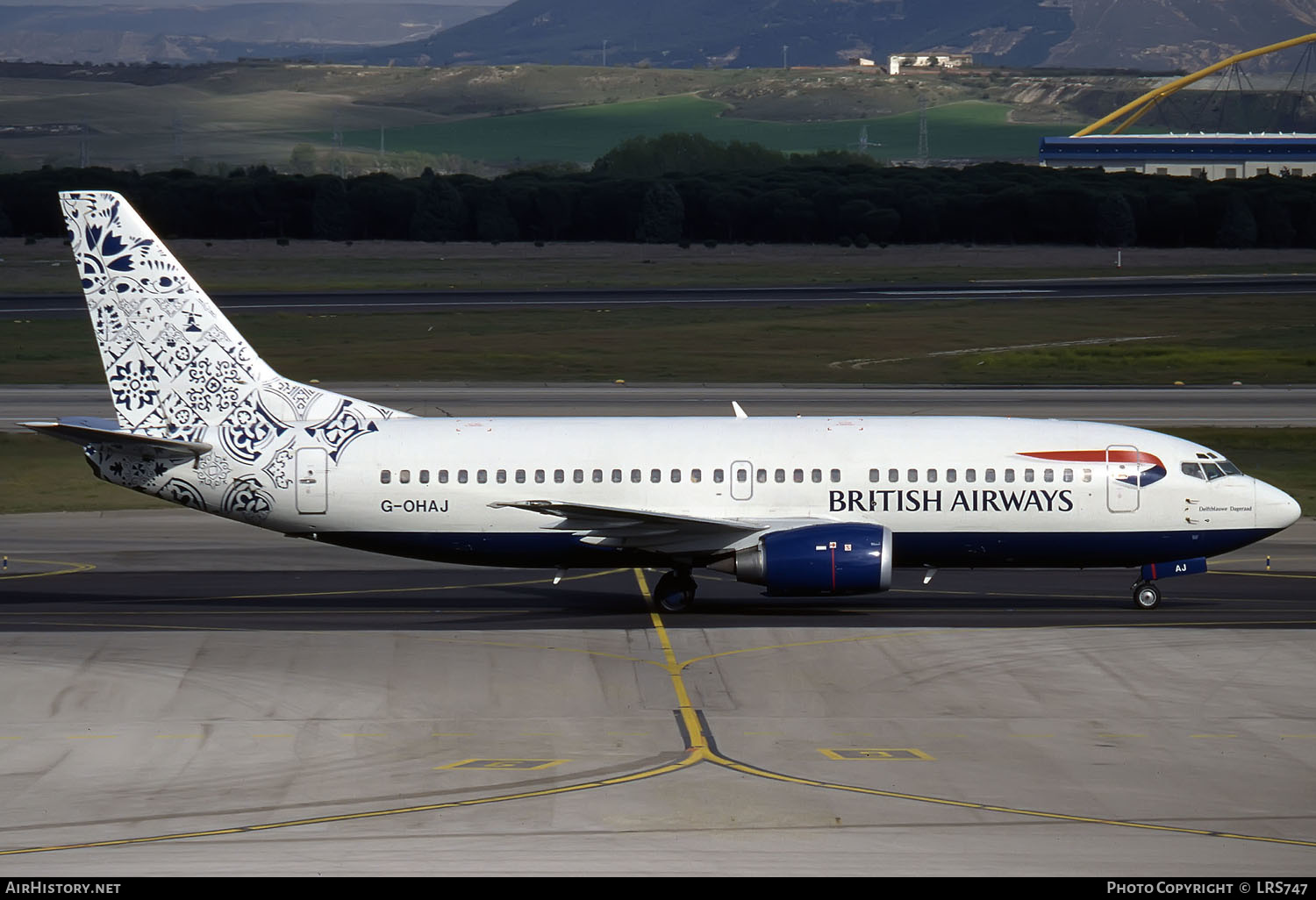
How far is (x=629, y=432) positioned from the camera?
36.1 meters

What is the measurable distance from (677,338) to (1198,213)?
73.1 metres

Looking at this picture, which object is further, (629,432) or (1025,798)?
(629,432)

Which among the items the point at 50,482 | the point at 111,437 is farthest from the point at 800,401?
the point at 111,437

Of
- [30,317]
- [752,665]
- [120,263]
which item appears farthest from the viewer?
[30,317]

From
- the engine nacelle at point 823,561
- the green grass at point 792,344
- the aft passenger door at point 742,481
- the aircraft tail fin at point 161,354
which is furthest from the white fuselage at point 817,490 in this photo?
the green grass at point 792,344

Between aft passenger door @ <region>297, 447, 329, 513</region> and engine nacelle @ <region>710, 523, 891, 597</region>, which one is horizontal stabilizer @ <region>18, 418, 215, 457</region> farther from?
engine nacelle @ <region>710, 523, 891, 597</region>

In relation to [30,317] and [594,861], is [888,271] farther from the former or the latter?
[594,861]

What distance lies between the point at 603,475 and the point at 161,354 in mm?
10442

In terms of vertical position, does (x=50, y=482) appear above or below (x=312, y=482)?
below

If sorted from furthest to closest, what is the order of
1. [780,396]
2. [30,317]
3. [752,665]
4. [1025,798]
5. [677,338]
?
[30,317], [677,338], [780,396], [752,665], [1025,798]

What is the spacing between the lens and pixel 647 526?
34500 millimetres

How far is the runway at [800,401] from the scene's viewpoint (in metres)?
63.6

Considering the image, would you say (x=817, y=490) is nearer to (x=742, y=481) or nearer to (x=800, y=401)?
(x=742, y=481)
